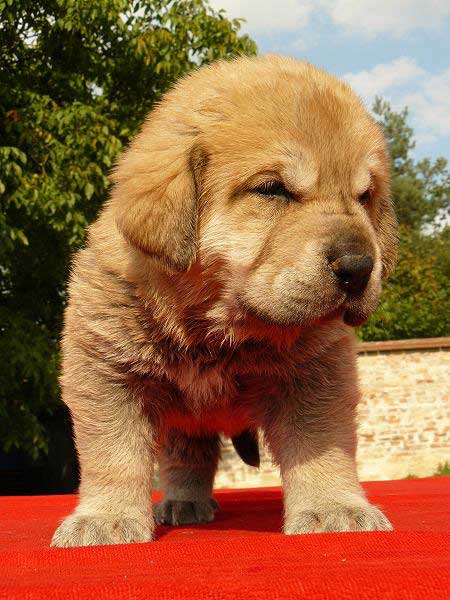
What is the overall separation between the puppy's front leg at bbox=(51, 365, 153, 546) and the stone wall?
1223 centimetres

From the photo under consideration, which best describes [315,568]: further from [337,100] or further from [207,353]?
→ [337,100]

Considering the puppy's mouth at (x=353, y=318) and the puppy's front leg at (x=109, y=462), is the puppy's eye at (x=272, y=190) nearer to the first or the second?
the puppy's mouth at (x=353, y=318)

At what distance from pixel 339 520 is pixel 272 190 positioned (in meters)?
1.25

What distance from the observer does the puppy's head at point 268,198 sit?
9.77ft

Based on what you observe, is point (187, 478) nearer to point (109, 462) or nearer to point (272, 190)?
point (109, 462)

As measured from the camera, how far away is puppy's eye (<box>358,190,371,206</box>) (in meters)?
3.38

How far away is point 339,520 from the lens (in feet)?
10.5

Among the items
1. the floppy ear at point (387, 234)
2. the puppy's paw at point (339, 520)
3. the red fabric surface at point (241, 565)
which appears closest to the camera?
the red fabric surface at point (241, 565)

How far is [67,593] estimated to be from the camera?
1875 millimetres

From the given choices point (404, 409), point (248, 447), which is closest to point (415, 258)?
point (404, 409)

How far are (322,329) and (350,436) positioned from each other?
18.2 inches

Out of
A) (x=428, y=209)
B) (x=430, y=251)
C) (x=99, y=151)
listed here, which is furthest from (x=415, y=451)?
(x=428, y=209)

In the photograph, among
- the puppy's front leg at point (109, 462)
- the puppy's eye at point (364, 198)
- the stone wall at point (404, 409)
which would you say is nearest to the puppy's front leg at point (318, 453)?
the puppy's front leg at point (109, 462)

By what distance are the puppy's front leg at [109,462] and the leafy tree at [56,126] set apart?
6.60 meters
